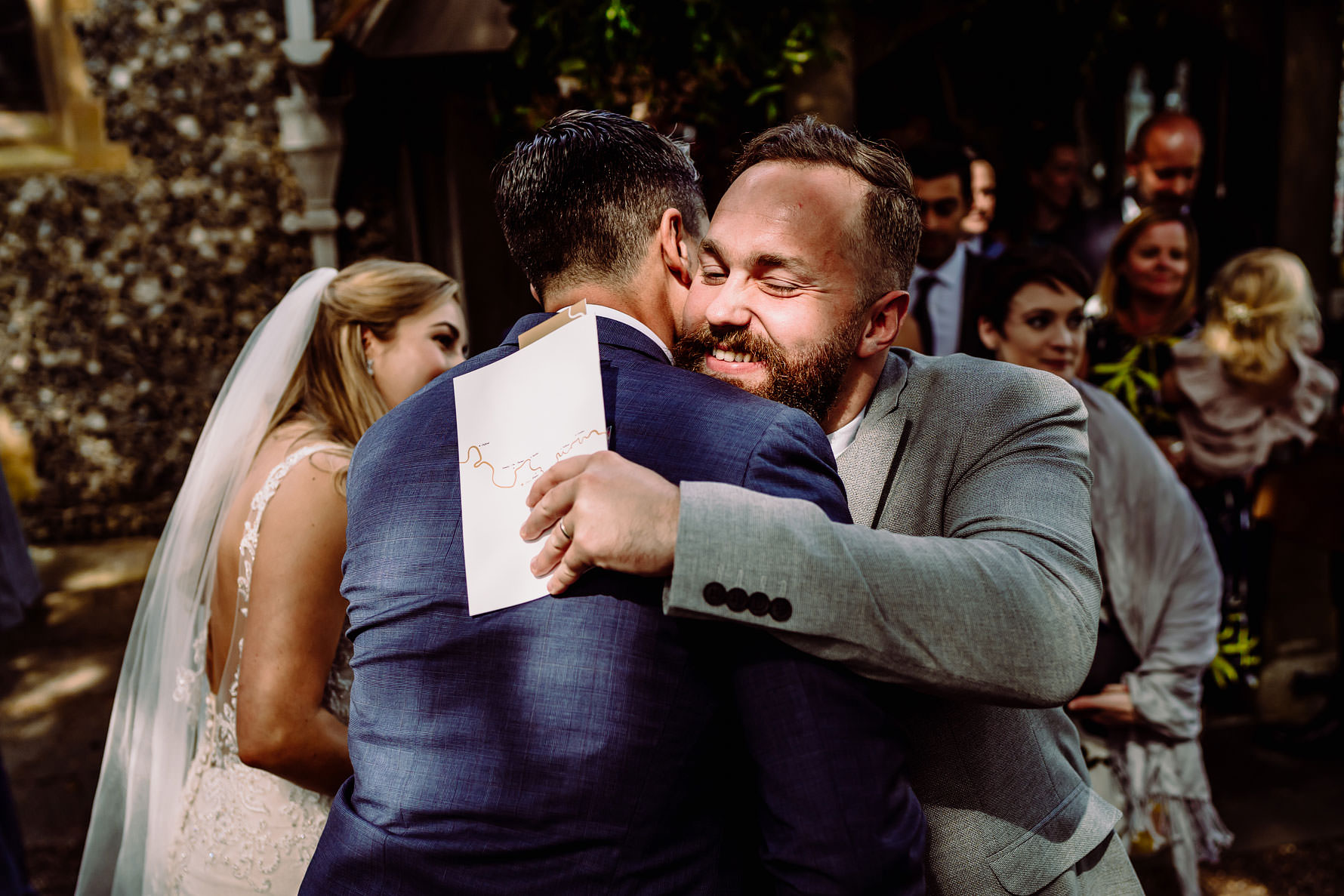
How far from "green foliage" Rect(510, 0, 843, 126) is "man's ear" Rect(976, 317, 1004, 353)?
104cm

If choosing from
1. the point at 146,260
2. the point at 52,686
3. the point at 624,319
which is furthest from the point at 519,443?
the point at 146,260

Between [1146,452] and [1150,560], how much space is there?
308 mm

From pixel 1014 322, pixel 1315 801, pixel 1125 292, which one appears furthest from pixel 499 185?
pixel 1315 801

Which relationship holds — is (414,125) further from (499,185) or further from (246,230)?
Result: (499,185)

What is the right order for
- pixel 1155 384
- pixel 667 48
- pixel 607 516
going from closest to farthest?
pixel 607 516 → pixel 667 48 → pixel 1155 384

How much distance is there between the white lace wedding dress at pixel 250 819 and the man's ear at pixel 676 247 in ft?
3.19

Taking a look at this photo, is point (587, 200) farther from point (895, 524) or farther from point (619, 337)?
point (895, 524)

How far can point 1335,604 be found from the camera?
445 cm

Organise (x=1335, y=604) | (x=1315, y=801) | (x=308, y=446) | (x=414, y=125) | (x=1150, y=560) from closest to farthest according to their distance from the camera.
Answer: (x=308, y=446), (x=1150, y=560), (x=1315, y=801), (x=1335, y=604), (x=414, y=125)

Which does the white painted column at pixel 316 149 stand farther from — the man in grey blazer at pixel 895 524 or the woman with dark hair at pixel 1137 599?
the man in grey blazer at pixel 895 524

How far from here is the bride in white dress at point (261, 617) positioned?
6.07 feet

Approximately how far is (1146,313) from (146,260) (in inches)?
267

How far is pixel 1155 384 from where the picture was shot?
3758mm

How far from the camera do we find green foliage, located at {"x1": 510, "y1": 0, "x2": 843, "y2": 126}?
10.8 ft
